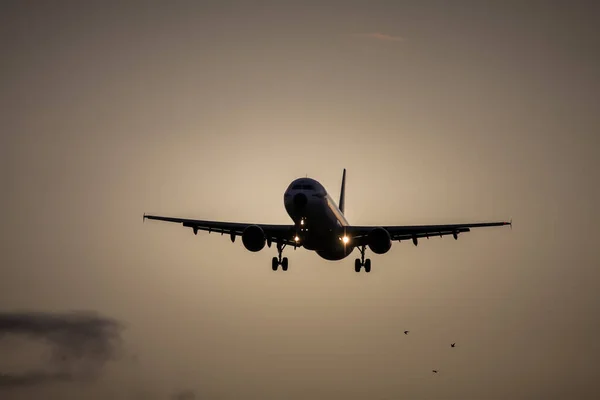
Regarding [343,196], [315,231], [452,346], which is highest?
[343,196]

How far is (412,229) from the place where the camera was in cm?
8725

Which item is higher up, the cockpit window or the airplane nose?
the cockpit window

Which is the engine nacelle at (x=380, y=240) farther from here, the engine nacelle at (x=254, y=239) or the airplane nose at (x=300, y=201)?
the airplane nose at (x=300, y=201)

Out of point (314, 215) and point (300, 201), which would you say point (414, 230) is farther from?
point (300, 201)

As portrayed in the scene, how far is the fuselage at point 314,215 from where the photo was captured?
253ft

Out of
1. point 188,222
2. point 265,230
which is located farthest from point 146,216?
point 265,230

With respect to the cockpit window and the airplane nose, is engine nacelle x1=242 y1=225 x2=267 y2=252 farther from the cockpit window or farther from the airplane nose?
the airplane nose

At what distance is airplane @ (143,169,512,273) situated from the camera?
77812 mm

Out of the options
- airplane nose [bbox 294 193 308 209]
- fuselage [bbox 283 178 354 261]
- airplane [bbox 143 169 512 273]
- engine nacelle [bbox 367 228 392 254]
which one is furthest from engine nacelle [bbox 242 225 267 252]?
engine nacelle [bbox 367 228 392 254]

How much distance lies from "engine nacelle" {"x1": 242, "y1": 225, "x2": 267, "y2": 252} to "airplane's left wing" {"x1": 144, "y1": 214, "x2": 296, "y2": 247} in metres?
1.83

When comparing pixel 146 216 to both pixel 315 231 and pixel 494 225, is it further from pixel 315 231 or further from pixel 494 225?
pixel 494 225

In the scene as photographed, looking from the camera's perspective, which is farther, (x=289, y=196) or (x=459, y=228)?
(x=459, y=228)

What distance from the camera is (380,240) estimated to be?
83.6m

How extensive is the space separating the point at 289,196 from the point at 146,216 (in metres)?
16.6
